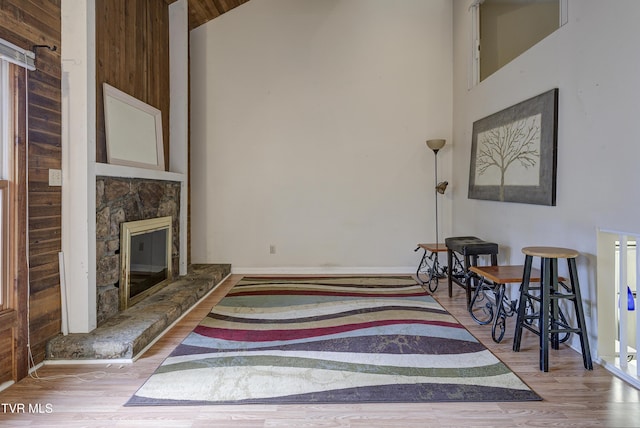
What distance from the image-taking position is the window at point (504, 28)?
3.66 metres

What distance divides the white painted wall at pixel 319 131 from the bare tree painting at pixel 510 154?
99 cm

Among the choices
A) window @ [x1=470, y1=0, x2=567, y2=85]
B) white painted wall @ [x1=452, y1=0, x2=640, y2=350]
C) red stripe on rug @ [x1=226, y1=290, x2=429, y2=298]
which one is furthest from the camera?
red stripe on rug @ [x1=226, y1=290, x2=429, y2=298]

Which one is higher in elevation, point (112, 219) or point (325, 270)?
point (112, 219)

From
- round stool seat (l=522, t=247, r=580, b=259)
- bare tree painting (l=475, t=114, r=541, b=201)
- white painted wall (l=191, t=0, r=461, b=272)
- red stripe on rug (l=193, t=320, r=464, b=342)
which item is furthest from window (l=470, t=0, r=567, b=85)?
red stripe on rug (l=193, t=320, r=464, b=342)

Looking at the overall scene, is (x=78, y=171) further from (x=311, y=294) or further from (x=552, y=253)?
(x=552, y=253)

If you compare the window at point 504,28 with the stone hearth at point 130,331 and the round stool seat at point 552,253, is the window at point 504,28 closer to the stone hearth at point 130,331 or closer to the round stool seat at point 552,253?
the round stool seat at point 552,253

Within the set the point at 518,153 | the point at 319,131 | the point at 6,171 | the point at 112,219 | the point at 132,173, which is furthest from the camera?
the point at 319,131

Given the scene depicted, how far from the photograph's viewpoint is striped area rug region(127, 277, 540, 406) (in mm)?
2088

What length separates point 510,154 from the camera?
3.57 meters

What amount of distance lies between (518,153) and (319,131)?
8.27 ft

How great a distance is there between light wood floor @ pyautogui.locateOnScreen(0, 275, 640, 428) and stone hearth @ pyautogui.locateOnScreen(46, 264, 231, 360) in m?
0.15

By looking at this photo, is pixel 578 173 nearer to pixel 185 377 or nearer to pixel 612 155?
pixel 612 155

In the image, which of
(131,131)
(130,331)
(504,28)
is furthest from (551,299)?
(131,131)

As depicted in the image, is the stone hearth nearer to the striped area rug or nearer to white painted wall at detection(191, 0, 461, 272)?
the striped area rug
